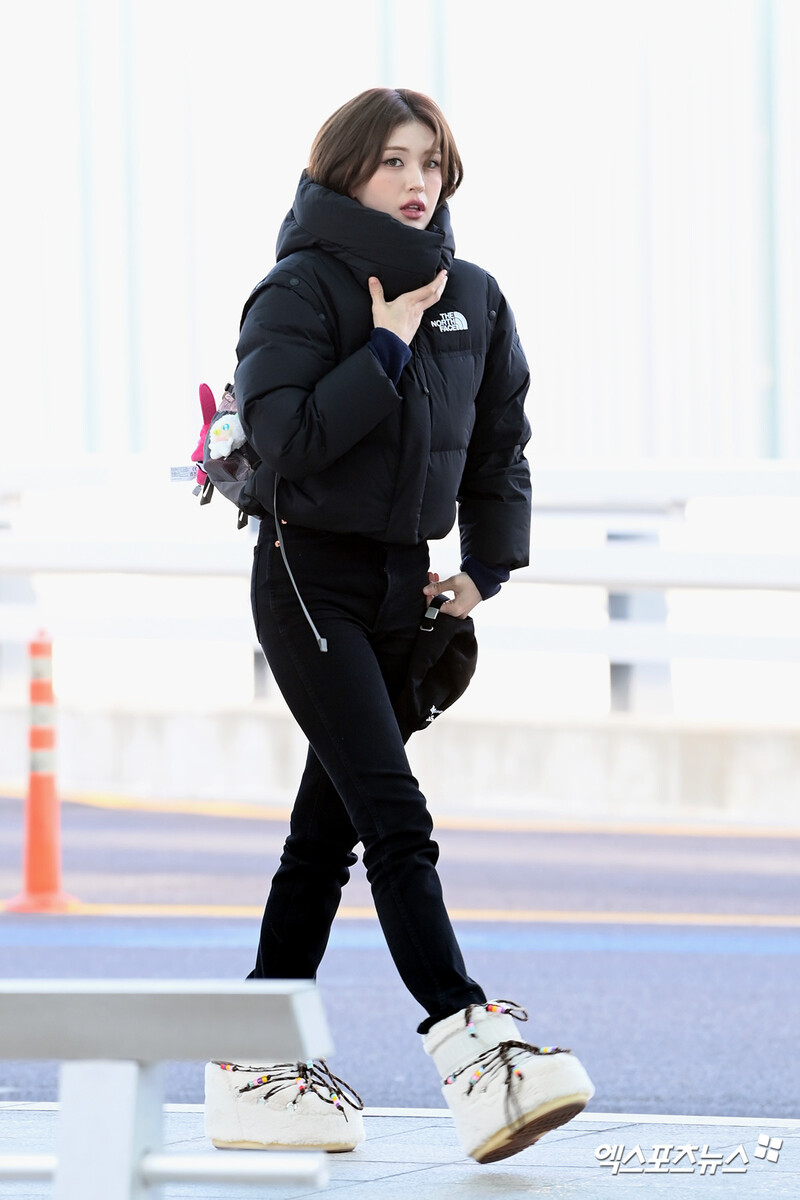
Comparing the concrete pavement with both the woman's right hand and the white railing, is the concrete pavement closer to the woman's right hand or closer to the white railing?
the woman's right hand

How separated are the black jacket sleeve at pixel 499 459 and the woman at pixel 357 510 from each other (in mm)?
48

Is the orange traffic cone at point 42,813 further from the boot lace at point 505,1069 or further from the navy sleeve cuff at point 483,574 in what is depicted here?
the boot lace at point 505,1069

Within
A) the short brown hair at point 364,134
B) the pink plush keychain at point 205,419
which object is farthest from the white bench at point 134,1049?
the short brown hair at point 364,134

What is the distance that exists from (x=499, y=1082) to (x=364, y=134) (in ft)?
4.98

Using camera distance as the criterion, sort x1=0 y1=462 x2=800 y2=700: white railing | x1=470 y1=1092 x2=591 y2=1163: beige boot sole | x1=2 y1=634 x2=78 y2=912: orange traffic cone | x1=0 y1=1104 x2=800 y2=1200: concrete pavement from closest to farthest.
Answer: x1=470 y1=1092 x2=591 y2=1163: beige boot sole < x1=0 y1=1104 x2=800 y2=1200: concrete pavement < x1=2 y1=634 x2=78 y2=912: orange traffic cone < x1=0 y1=462 x2=800 y2=700: white railing

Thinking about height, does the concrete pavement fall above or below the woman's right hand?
below

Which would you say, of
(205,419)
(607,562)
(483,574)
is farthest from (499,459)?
(607,562)

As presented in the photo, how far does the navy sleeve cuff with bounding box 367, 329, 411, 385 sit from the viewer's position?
3.27 m

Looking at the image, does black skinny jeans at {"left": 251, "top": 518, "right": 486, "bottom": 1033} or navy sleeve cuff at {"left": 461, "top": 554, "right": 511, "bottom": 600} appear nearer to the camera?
black skinny jeans at {"left": 251, "top": 518, "right": 486, "bottom": 1033}

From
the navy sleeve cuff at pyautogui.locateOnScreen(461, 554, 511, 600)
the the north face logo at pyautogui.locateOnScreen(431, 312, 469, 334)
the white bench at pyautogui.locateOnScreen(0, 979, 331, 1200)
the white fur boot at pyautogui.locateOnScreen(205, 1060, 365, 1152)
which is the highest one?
the the north face logo at pyautogui.locateOnScreen(431, 312, 469, 334)

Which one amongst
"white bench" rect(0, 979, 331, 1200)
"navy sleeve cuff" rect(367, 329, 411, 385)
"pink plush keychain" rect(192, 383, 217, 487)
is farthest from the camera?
"pink plush keychain" rect(192, 383, 217, 487)

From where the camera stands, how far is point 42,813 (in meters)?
6.85

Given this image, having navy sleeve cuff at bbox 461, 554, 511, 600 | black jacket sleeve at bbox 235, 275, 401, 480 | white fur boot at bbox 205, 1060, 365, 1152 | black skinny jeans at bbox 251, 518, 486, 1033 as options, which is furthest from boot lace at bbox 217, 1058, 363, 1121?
black jacket sleeve at bbox 235, 275, 401, 480

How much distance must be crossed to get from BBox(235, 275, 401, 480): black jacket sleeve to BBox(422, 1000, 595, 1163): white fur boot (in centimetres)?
90
